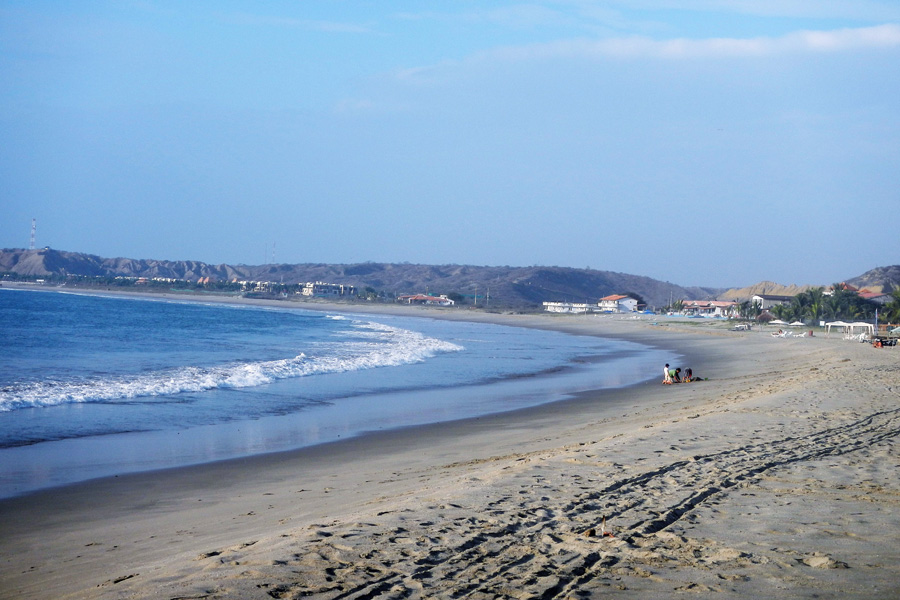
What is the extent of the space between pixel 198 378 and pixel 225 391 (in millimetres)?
1980

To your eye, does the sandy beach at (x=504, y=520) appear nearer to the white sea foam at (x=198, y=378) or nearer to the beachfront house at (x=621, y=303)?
the white sea foam at (x=198, y=378)

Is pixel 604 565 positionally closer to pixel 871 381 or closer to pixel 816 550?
pixel 816 550

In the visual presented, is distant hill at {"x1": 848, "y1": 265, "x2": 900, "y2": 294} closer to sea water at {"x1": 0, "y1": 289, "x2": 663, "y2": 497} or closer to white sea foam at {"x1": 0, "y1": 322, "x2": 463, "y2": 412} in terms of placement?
sea water at {"x1": 0, "y1": 289, "x2": 663, "y2": 497}

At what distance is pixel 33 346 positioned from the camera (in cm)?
2538

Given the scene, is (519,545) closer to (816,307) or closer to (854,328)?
(854,328)

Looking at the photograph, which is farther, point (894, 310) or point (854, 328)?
point (854, 328)

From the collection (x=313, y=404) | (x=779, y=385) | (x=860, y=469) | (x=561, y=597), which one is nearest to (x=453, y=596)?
(x=561, y=597)

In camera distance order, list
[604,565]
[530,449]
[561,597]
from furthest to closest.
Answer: [530,449] → [604,565] → [561,597]

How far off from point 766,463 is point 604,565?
12.7ft

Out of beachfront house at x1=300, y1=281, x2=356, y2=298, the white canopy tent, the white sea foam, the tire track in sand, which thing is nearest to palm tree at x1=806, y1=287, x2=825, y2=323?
the white canopy tent

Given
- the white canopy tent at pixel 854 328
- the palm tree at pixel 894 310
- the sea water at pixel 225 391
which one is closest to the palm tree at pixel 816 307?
the white canopy tent at pixel 854 328

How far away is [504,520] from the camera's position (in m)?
5.44

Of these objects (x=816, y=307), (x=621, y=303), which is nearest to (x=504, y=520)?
(x=816, y=307)

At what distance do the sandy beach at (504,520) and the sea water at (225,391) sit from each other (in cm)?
146
